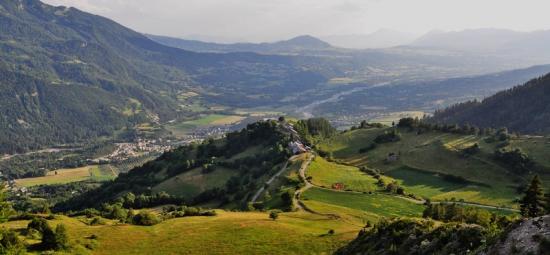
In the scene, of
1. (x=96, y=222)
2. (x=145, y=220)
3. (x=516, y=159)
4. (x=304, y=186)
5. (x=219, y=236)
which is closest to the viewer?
(x=219, y=236)

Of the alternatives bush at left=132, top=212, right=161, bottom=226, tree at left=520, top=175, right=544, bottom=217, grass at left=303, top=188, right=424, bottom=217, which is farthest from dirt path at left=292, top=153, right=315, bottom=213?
tree at left=520, top=175, right=544, bottom=217

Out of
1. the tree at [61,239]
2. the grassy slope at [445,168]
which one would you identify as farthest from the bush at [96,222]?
the grassy slope at [445,168]

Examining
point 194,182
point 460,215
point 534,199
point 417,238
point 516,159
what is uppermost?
point 417,238

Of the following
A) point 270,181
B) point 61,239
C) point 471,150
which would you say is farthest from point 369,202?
point 471,150

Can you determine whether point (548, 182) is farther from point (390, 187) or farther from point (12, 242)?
point (12, 242)

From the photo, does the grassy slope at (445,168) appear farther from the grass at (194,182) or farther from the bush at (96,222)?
the bush at (96,222)

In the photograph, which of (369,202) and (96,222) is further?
(369,202)

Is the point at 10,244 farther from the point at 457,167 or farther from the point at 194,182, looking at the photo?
the point at 457,167

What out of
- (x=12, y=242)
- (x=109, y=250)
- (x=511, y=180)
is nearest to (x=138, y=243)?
(x=109, y=250)
